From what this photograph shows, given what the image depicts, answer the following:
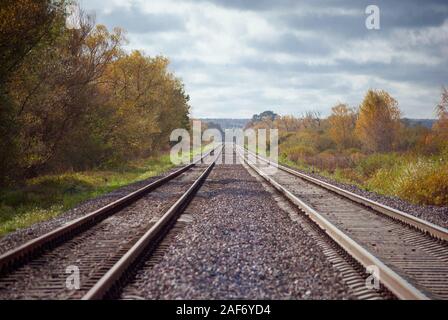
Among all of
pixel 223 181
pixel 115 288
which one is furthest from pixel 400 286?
pixel 223 181

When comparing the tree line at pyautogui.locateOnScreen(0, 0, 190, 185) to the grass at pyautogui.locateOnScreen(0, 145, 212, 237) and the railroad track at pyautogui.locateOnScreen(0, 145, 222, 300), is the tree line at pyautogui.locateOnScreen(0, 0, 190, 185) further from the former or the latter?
the railroad track at pyautogui.locateOnScreen(0, 145, 222, 300)

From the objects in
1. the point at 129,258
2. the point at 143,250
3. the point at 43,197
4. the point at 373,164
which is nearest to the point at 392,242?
the point at 143,250

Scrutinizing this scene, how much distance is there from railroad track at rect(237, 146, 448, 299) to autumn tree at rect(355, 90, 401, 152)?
52.6 m

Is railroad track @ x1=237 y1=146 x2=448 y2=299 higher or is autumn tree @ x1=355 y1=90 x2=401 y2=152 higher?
autumn tree @ x1=355 y1=90 x2=401 y2=152

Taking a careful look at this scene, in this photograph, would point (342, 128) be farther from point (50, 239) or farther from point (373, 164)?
point (50, 239)

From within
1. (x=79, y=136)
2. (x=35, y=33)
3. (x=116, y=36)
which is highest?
(x=116, y=36)

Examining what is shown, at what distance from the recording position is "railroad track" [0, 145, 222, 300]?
4992 mm

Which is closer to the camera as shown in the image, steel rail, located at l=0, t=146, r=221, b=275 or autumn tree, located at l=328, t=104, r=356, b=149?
steel rail, located at l=0, t=146, r=221, b=275

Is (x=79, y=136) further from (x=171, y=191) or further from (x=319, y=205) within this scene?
(x=319, y=205)

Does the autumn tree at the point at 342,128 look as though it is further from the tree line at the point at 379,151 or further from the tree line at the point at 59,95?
the tree line at the point at 59,95

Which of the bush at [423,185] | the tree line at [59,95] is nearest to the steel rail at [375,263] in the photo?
the bush at [423,185]

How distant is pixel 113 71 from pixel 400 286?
29796 mm

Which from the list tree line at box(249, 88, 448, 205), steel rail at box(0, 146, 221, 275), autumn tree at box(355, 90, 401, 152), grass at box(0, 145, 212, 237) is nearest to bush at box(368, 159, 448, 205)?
tree line at box(249, 88, 448, 205)
